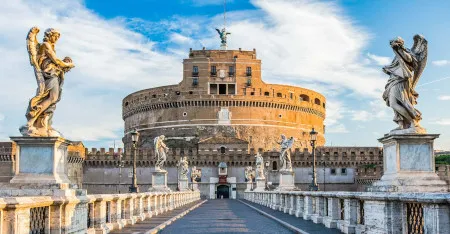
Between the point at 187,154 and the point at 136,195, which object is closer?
the point at 136,195

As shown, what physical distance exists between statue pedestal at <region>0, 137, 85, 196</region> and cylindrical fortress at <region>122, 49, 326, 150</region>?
75501 mm

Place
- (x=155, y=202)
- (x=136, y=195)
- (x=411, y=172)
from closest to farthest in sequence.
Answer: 1. (x=411, y=172)
2. (x=136, y=195)
3. (x=155, y=202)

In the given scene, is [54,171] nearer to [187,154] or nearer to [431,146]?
[431,146]

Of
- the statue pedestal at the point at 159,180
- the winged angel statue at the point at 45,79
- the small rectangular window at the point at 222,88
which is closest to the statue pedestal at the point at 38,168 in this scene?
the winged angel statue at the point at 45,79

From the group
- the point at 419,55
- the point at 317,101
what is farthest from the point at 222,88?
the point at 419,55

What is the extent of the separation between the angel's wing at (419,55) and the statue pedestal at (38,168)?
6064 mm

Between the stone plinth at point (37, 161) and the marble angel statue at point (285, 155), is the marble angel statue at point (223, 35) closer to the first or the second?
the marble angel statue at point (285, 155)

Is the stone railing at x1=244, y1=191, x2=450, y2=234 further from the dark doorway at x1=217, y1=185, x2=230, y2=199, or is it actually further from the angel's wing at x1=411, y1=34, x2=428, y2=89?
the dark doorway at x1=217, y1=185, x2=230, y2=199

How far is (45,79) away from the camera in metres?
9.93

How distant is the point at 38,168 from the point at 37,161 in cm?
12

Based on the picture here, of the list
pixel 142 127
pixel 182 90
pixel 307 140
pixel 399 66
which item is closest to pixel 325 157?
pixel 307 140

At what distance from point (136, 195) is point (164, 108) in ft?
242

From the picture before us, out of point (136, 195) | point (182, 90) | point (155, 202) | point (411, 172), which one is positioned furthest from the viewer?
point (182, 90)

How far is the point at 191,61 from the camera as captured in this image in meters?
88.4
